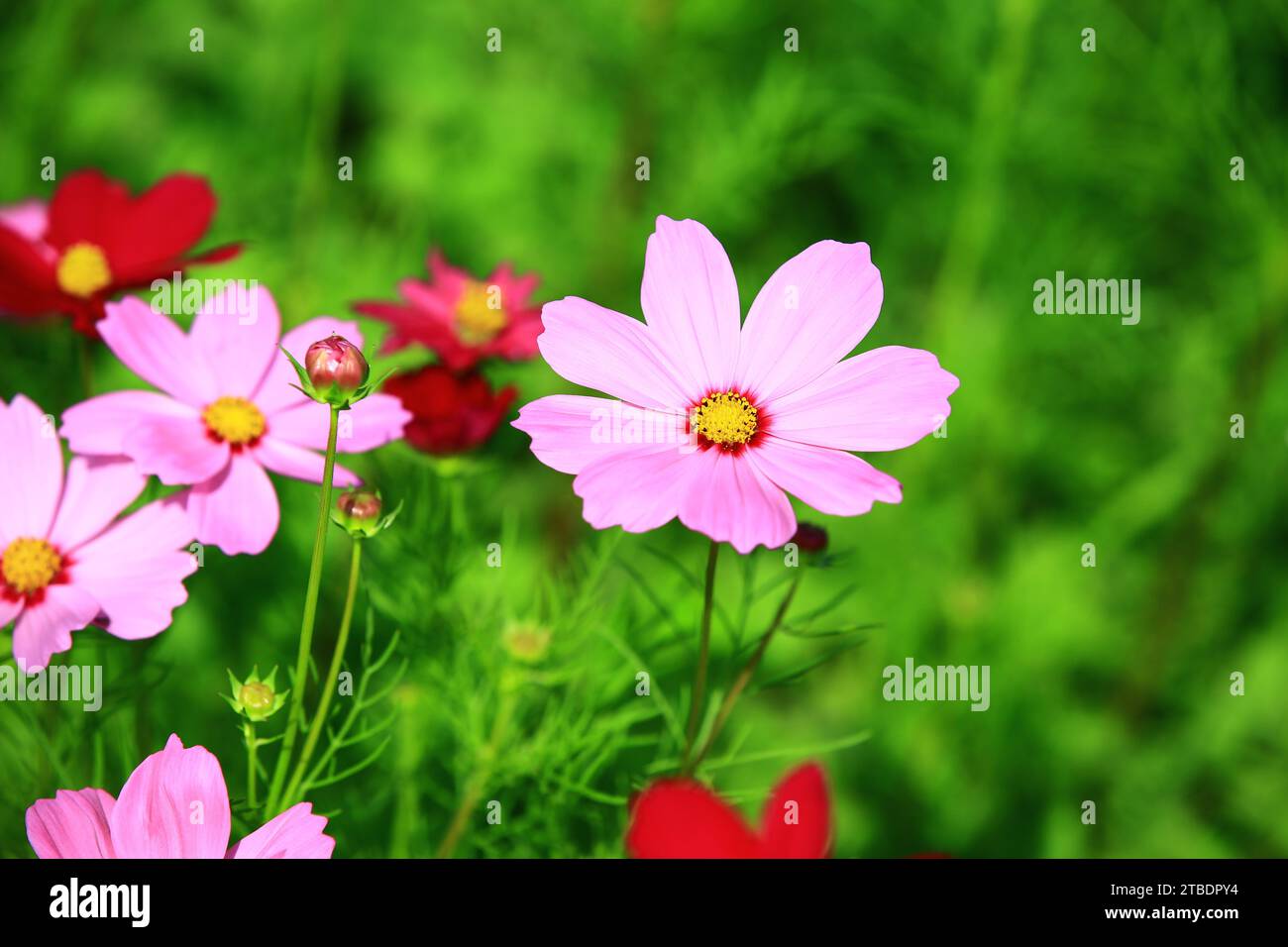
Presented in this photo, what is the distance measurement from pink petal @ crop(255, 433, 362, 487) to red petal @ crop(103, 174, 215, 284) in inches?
7.7

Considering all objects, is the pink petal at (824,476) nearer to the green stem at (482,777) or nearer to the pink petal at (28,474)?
the green stem at (482,777)

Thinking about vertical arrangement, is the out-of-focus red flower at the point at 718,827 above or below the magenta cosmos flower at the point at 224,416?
below

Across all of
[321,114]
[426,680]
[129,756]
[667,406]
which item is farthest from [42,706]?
[321,114]

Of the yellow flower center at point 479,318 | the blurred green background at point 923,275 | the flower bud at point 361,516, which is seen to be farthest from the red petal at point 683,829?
the blurred green background at point 923,275

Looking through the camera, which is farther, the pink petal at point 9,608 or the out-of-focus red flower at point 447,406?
the out-of-focus red flower at point 447,406

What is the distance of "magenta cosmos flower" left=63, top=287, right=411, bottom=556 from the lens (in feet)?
2.03

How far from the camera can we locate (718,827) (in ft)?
1.51

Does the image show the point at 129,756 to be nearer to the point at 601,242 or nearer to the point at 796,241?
the point at 601,242

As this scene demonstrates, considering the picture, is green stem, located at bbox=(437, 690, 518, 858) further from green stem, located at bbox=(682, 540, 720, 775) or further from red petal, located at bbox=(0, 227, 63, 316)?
red petal, located at bbox=(0, 227, 63, 316)

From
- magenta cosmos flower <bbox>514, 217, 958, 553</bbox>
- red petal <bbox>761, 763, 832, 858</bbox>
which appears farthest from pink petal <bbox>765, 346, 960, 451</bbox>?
red petal <bbox>761, 763, 832, 858</bbox>

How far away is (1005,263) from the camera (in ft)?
5.06

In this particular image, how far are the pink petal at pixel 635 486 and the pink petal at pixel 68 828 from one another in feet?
0.93

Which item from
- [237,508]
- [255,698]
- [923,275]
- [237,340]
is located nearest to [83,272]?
[237,340]

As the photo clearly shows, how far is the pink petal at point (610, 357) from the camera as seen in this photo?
58 centimetres
